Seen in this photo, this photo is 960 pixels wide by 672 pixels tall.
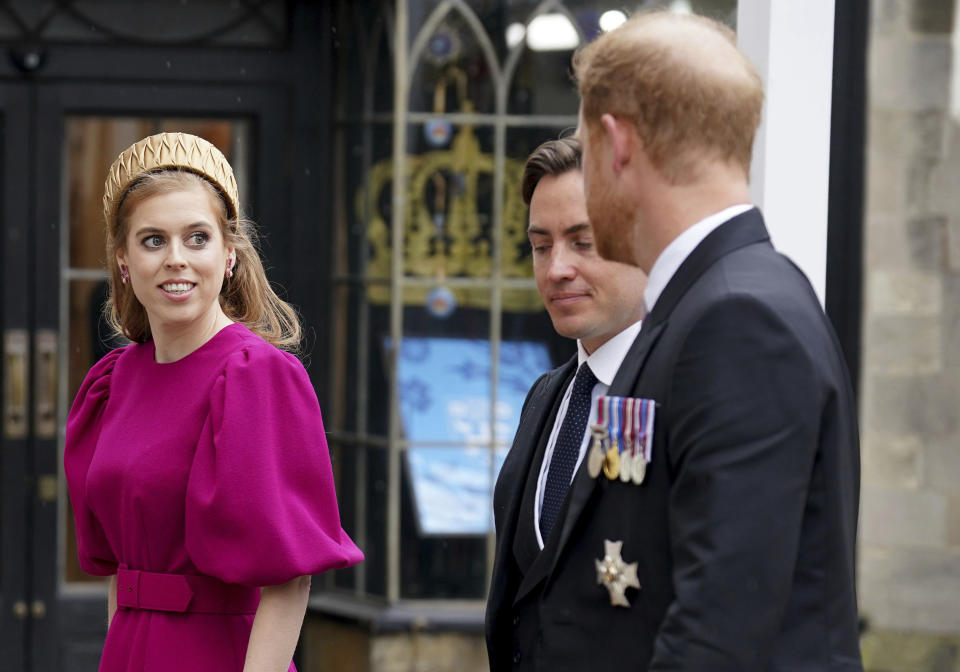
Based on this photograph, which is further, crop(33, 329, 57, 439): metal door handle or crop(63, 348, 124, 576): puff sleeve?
crop(33, 329, 57, 439): metal door handle

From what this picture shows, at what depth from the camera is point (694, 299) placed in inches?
55.8

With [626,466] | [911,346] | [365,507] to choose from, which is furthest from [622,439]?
[365,507]

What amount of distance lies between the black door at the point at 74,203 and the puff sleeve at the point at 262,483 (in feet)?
9.43

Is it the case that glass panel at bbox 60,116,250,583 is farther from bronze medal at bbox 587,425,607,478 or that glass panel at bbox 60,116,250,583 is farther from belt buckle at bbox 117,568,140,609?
bronze medal at bbox 587,425,607,478

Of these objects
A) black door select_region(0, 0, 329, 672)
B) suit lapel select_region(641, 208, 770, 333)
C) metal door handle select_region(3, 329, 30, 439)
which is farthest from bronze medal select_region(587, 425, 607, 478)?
metal door handle select_region(3, 329, 30, 439)

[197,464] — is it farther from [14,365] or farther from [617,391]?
[14,365]

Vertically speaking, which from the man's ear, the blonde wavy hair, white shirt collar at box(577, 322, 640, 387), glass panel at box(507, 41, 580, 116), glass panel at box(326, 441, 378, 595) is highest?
glass panel at box(507, 41, 580, 116)

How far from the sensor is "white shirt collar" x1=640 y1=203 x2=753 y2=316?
1.46m

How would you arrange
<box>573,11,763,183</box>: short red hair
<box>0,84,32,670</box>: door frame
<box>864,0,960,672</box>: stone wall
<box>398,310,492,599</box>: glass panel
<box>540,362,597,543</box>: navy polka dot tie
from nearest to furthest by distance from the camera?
<box>573,11,763,183</box>: short red hair < <box>540,362,597,543</box>: navy polka dot tie < <box>864,0,960,672</box>: stone wall < <box>398,310,492,599</box>: glass panel < <box>0,84,32,670</box>: door frame

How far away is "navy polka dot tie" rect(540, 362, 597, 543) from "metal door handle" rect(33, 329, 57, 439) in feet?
10.7

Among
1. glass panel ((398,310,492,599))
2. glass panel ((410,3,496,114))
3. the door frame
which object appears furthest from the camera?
the door frame

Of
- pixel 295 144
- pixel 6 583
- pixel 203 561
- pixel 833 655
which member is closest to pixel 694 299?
pixel 833 655

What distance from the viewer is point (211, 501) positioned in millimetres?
1896

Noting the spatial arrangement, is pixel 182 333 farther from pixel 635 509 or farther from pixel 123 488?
pixel 635 509
